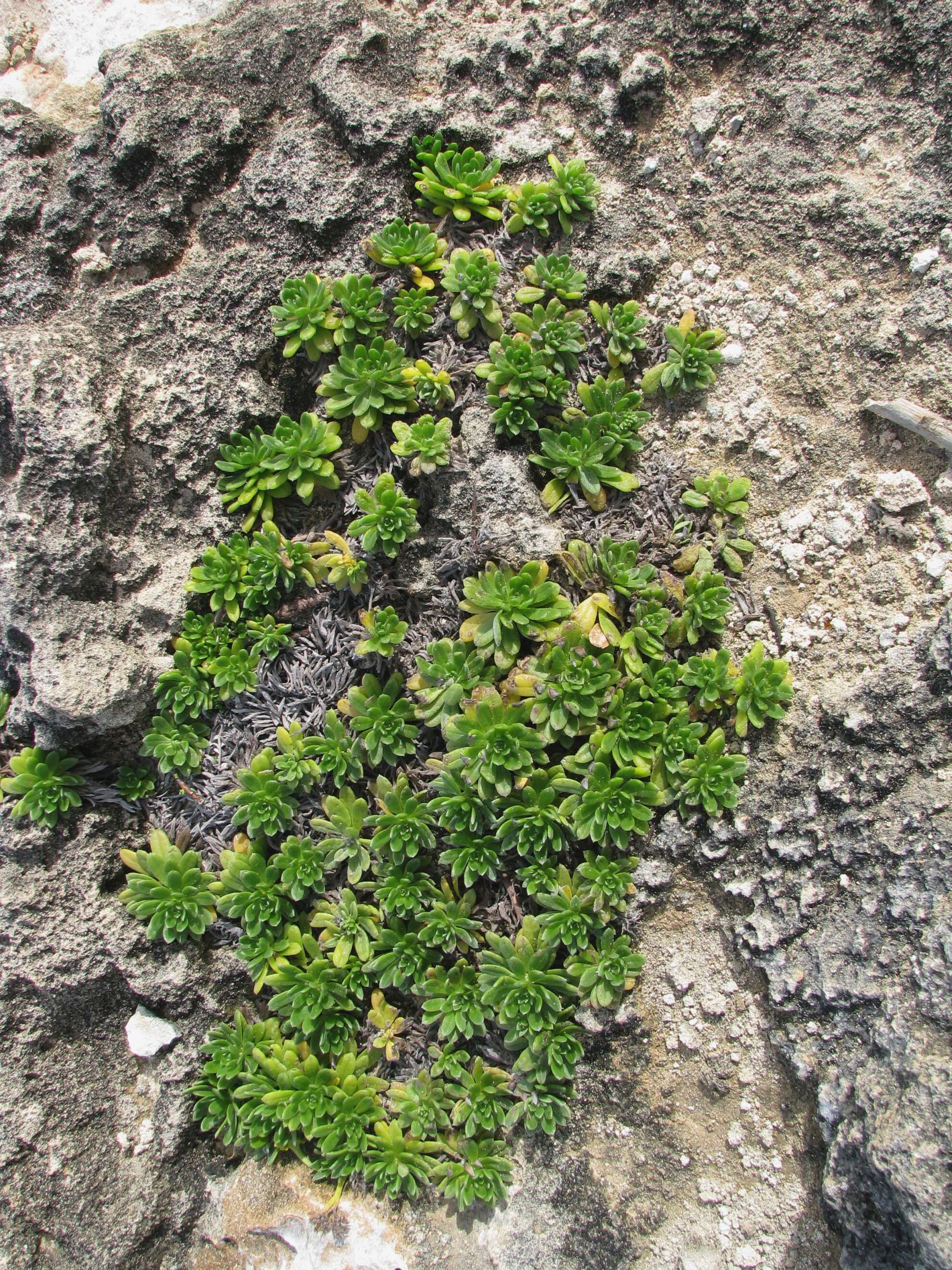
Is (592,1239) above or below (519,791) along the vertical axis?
below

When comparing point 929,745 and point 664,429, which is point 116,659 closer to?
point 664,429

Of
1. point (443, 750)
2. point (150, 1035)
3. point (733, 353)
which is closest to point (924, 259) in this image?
point (733, 353)

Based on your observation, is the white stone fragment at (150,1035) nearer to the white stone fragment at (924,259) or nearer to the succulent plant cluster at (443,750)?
the succulent plant cluster at (443,750)

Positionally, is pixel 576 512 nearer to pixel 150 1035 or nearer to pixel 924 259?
pixel 924 259

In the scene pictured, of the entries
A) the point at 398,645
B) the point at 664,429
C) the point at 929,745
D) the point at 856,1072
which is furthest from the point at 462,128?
the point at 856,1072

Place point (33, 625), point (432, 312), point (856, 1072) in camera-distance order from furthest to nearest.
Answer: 1. point (432, 312)
2. point (33, 625)
3. point (856, 1072)

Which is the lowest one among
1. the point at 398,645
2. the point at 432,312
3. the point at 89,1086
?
the point at 89,1086

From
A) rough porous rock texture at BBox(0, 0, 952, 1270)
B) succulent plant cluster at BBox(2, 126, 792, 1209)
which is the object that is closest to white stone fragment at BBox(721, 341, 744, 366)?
rough porous rock texture at BBox(0, 0, 952, 1270)
